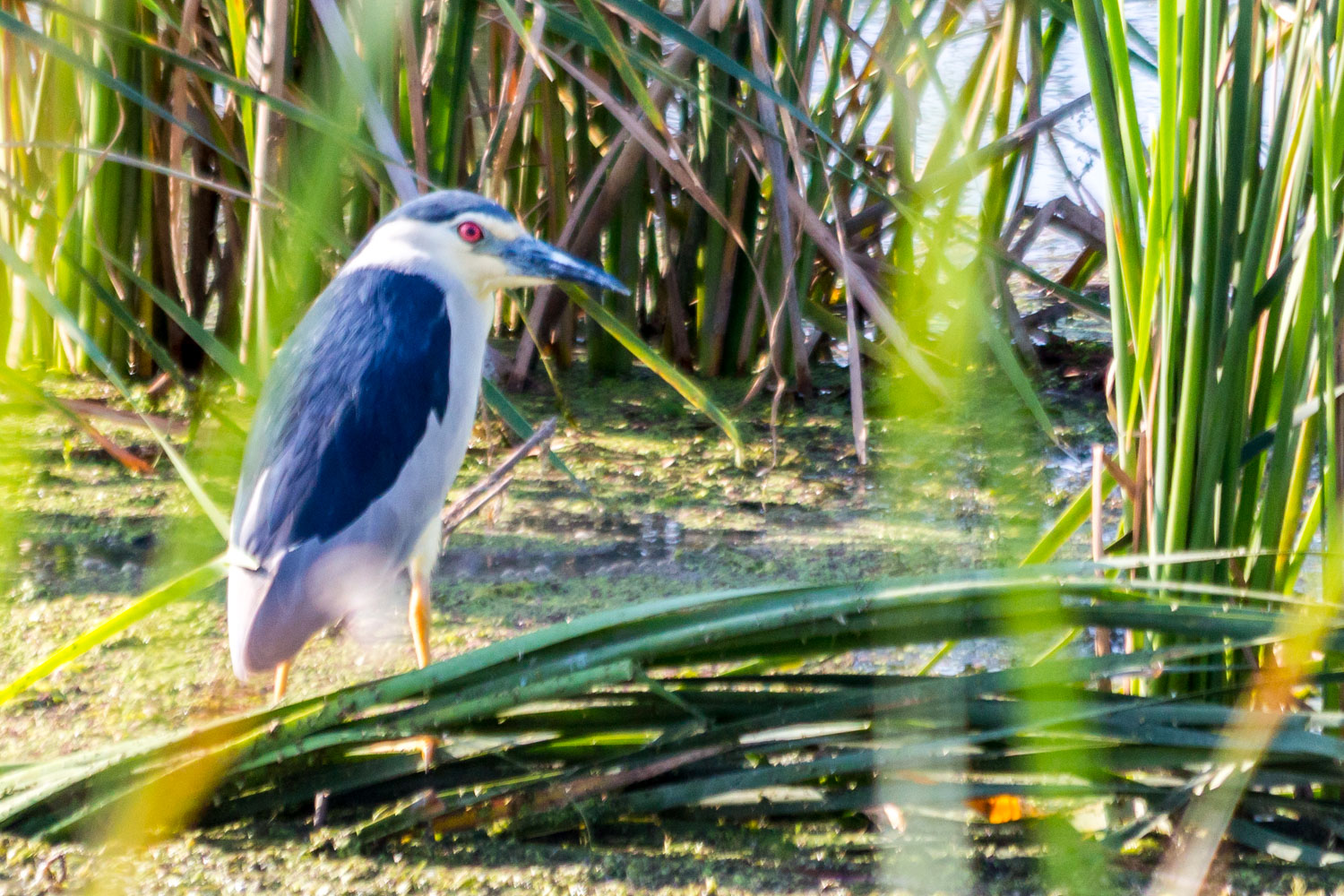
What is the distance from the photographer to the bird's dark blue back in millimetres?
1561

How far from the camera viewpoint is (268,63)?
1252 millimetres

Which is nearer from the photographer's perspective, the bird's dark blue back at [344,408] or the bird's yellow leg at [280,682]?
the bird's dark blue back at [344,408]

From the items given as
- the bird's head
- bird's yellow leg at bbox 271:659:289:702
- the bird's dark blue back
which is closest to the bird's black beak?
the bird's head

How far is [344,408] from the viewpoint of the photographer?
63.9 inches

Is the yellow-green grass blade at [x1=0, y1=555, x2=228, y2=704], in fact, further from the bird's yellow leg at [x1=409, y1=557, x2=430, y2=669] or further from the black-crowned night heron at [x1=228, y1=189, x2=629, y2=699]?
the bird's yellow leg at [x1=409, y1=557, x2=430, y2=669]

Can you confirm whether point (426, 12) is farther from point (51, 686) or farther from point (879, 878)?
point (879, 878)

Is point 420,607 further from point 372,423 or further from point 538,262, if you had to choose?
point 538,262

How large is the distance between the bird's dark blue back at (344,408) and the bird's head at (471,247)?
0.19 ft

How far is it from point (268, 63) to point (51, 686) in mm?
974

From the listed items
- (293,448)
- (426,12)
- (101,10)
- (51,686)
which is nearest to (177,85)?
(101,10)

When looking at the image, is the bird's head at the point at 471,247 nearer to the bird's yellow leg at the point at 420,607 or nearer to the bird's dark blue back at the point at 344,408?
the bird's dark blue back at the point at 344,408

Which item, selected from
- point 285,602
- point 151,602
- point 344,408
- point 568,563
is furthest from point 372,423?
point 151,602

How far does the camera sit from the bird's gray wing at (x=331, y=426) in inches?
59.1

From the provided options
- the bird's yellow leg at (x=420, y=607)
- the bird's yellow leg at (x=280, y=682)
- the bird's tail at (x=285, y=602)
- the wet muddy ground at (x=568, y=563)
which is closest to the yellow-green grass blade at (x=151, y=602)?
the wet muddy ground at (x=568, y=563)
